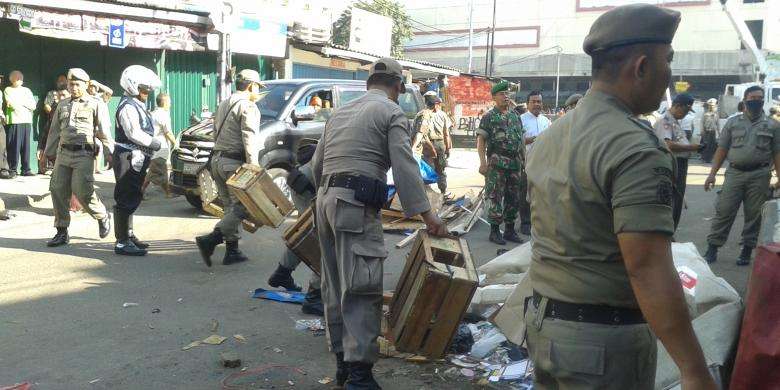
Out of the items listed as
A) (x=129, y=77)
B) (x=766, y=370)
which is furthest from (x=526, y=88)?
(x=766, y=370)

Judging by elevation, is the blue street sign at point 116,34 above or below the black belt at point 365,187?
above

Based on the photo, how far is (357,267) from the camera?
4059 millimetres

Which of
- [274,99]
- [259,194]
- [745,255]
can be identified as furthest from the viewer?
[274,99]

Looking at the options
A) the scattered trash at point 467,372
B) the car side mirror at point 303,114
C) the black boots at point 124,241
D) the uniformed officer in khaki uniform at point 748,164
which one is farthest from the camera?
the car side mirror at point 303,114

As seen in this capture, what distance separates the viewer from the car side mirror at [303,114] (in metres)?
10.2

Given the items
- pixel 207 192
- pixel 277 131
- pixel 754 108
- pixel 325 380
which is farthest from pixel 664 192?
pixel 277 131

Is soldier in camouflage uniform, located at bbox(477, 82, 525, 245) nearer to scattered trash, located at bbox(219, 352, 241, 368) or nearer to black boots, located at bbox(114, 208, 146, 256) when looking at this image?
black boots, located at bbox(114, 208, 146, 256)

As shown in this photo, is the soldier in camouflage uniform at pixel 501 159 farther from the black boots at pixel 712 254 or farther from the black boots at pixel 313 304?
the black boots at pixel 313 304

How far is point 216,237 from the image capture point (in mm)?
7039

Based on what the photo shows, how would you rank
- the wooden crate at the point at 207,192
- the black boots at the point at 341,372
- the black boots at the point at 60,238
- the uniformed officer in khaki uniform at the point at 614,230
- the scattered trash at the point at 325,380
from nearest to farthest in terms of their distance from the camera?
the uniformed officer in khaki uniform at the point at 614,230, the black boots at the point at 341,372, the scattered trash at the point at 325,380, the black boots at the point at 60,238, the wooden crate at the point at 207,192

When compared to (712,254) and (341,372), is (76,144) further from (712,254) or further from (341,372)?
(712,254)

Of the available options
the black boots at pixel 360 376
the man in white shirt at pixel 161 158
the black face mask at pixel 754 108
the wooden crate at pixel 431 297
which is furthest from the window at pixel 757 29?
the black boots at pixel 360 376

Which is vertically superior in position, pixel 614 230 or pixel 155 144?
pixel 614 230

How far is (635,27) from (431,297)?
247 centimetres
